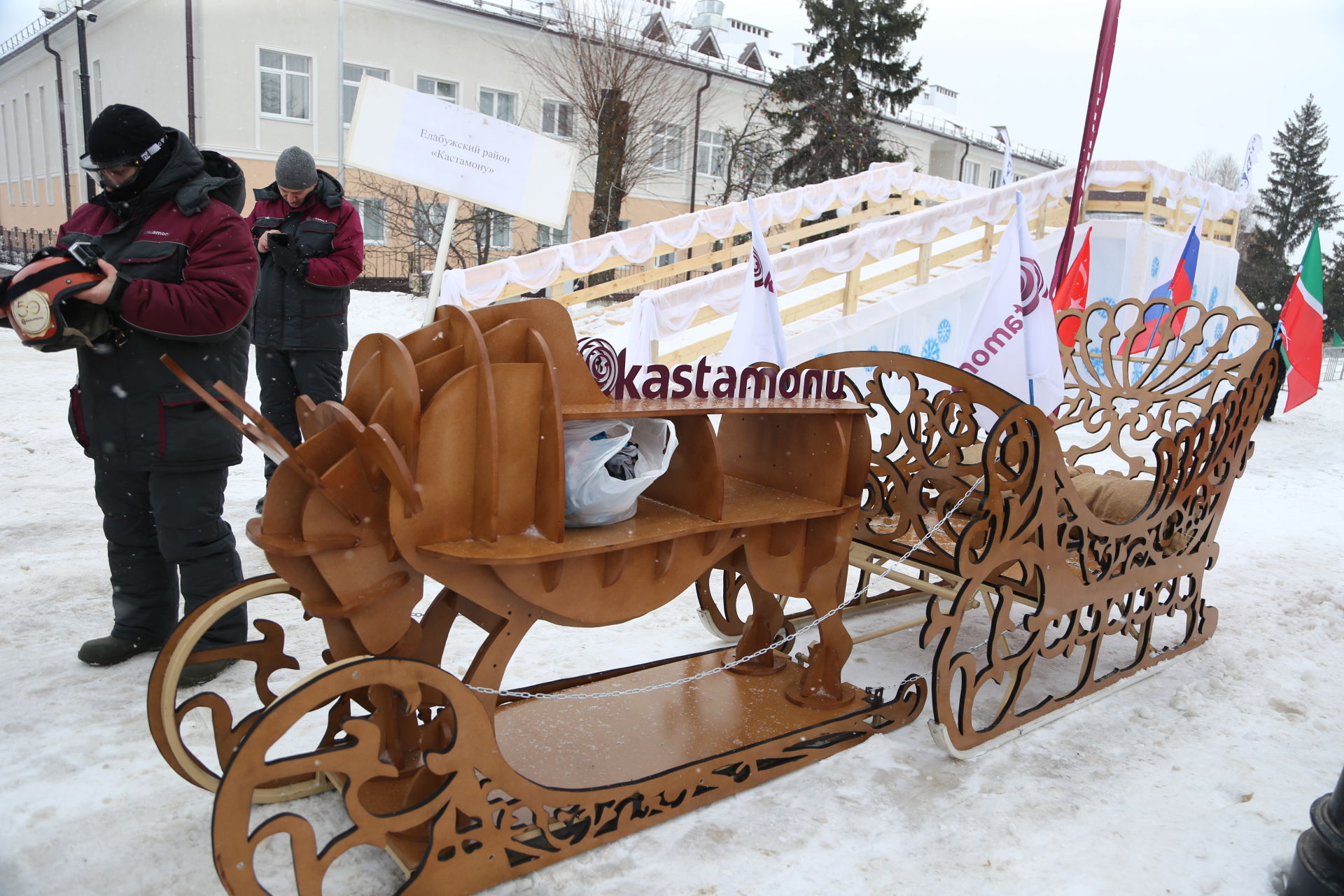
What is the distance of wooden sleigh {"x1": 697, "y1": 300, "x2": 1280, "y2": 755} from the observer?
309 cm

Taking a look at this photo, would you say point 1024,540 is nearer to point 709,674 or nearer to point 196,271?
point 709,674

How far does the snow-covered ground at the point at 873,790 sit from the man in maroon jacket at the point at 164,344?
19.3 inches

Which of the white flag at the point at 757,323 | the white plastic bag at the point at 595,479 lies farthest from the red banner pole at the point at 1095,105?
the white plastic bag at the point at 595,479

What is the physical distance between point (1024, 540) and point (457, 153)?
4274 mm

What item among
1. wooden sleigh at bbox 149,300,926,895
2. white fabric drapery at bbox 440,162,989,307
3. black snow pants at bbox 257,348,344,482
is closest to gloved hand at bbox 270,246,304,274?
black snow pants at bbox 257,348,344,482

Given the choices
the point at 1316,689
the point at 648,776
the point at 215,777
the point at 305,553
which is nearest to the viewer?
the point at 305,553

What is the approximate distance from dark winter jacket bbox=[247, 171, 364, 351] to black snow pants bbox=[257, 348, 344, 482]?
8 centimetres

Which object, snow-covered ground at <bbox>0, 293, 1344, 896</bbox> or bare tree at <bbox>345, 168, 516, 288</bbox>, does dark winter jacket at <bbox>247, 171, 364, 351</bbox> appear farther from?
bare tree at <bbox>345, 168, 516, 288</bbox>

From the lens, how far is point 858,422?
3.09m

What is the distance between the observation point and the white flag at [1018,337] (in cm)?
441

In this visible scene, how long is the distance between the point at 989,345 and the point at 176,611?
12.6ft

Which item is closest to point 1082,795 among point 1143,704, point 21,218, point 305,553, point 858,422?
point 1143,704

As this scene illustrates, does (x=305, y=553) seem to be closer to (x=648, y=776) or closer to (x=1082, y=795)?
(x=648, y=776)

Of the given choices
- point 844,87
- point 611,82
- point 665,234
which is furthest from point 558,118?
point 665,234
